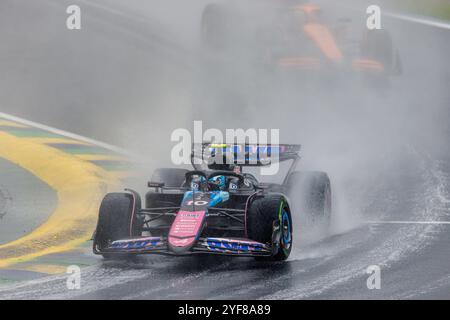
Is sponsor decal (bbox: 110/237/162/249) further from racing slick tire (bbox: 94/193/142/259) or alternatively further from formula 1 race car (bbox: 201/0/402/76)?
formula 1 race car (bbox: 201/0/402/76)

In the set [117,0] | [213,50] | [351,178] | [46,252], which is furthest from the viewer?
[117,0]

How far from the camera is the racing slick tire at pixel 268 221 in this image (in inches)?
453

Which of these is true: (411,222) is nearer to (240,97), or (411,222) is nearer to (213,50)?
(240,97)

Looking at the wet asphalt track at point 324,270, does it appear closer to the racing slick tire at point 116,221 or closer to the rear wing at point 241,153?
the racing slick tire at point 116,221

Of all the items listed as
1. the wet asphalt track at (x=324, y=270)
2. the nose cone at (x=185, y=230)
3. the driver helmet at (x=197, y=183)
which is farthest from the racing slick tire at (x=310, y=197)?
the nose cone at (x=185, y=230)

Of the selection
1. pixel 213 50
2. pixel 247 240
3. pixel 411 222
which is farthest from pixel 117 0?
pixel 247 240

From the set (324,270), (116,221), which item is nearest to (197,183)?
(116,221)

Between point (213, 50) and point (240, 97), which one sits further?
point (213, 50)

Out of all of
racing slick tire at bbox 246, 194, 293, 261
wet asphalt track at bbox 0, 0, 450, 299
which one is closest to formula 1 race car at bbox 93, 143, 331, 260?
racing slick tire at bbox 246, 194, 293, 261

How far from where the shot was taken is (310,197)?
13.5 m

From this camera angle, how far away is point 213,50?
24188 mm

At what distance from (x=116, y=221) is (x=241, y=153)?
238 centimetres

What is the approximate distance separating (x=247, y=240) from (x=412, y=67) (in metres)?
14.8

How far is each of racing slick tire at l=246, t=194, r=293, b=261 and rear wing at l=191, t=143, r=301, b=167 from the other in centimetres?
172
